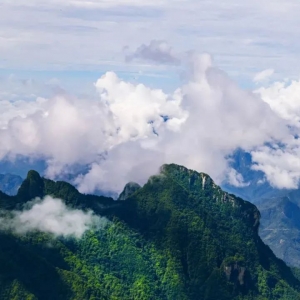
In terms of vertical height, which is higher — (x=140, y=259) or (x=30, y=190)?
(x=30, y=190)

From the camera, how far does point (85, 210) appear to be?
7736 inches

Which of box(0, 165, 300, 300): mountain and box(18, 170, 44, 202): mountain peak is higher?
box(18, 170, 44, 202): mountain peak

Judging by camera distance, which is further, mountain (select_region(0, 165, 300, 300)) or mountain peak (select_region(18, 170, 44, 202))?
mountain peak (select_region(18, 170, 44, 202))

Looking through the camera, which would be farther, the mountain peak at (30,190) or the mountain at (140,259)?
the mountain peak at (30,190)

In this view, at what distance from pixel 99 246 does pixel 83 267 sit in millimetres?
12532

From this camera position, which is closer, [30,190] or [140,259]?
[140,259]

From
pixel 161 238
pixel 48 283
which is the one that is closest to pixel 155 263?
pixel 161 238

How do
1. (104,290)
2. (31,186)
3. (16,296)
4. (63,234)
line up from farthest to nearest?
(31,186) < (63,234) < (104,290) < (16,296)

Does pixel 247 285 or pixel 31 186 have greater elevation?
pixel 31 186

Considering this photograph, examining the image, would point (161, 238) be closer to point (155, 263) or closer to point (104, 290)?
point (155, 263)

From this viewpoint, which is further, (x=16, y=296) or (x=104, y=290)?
(x=104, y=290)

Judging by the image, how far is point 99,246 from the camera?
18900 centimetres

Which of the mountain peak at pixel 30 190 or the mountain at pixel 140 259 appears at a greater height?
the mountain peak at pixel 30 190

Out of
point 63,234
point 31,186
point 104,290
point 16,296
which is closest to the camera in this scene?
point 16,296
